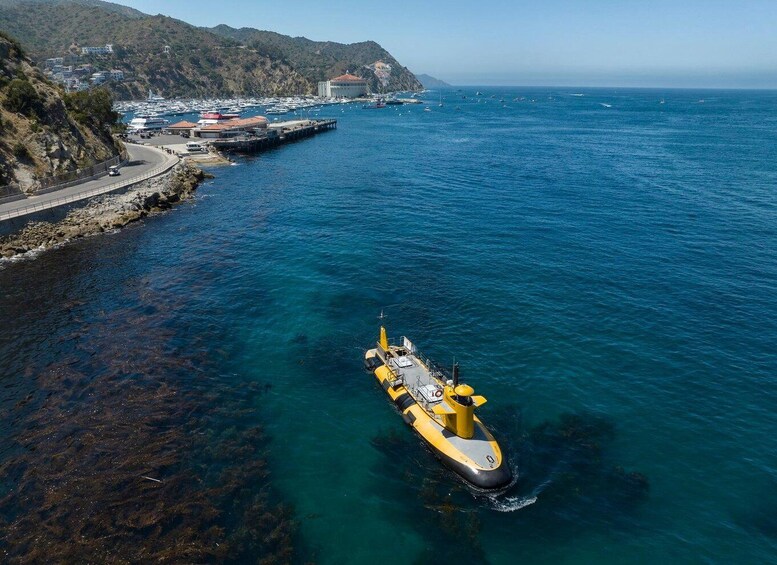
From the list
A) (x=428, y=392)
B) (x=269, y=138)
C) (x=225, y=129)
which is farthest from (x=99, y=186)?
(x=269, y=138)

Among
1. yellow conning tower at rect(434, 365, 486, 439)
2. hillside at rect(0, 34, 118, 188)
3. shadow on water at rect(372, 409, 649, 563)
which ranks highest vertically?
hillside at rect(0, 34, 118, 188)

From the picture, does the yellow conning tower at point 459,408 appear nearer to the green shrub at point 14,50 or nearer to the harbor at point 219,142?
the green shrub at point 14,50

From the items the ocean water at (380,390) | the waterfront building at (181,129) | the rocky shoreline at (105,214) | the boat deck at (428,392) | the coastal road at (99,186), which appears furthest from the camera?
the waterfront building at (181,129)

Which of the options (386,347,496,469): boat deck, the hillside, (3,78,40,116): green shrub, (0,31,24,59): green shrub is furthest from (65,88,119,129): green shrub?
(386,347,496,469): boat deck

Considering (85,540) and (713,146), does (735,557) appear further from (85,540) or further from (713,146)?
(713,146)

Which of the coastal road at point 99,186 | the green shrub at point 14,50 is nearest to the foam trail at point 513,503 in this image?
the coastal road at point 99,186

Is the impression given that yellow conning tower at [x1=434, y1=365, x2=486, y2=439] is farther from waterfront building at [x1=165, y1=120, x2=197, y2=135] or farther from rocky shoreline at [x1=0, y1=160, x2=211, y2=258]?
waterfront building at [x1=165, y1=120, x2=197, y2=135]
